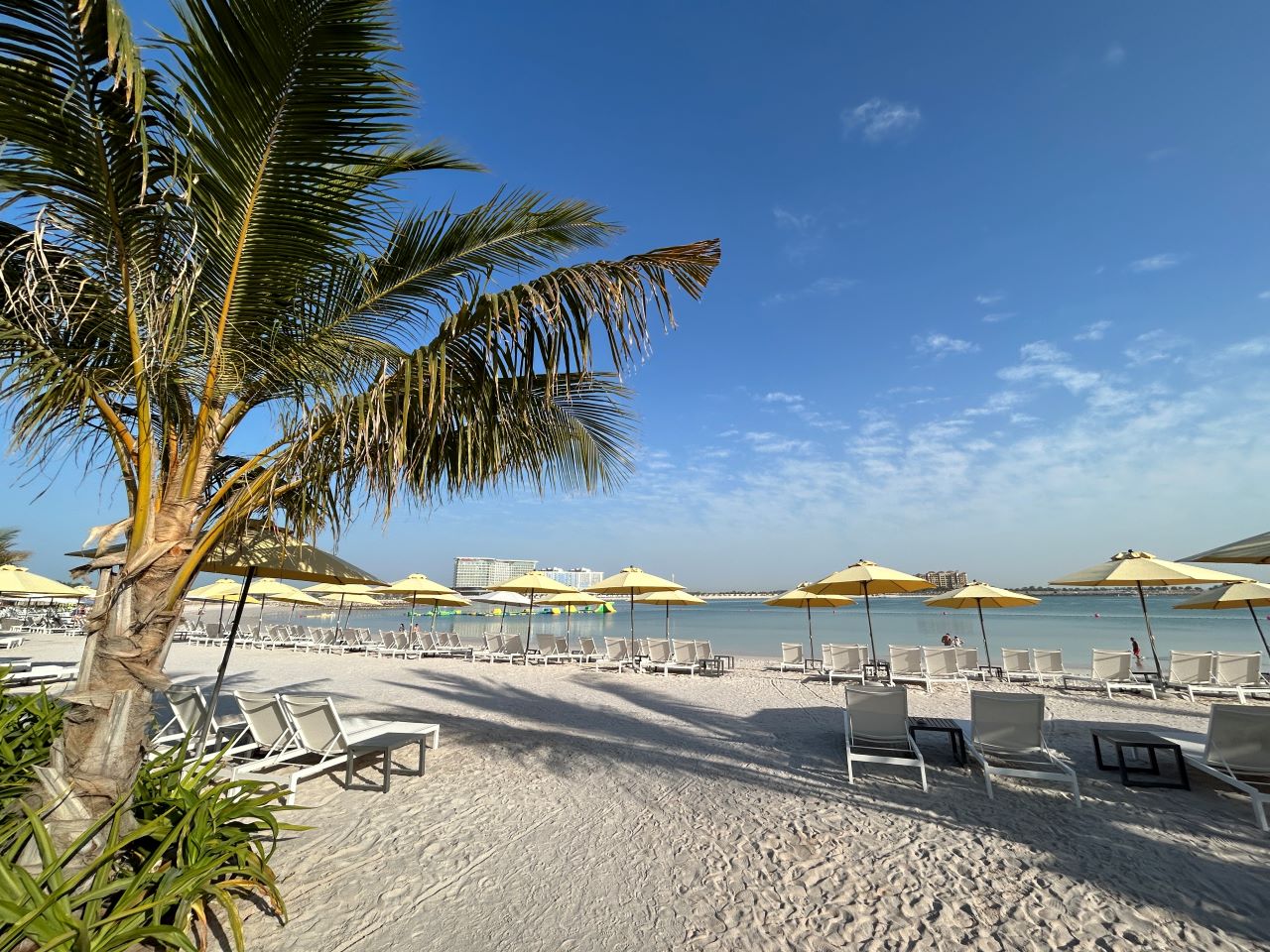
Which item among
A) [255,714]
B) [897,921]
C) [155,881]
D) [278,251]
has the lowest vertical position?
[897,921]

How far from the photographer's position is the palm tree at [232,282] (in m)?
2.49

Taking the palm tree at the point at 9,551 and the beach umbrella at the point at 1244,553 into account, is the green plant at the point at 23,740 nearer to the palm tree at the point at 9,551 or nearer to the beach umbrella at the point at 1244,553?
the beach umbrella at the point at 1244,553

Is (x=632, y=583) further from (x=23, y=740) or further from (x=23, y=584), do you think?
(x=23, y=584)

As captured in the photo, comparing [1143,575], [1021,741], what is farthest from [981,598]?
[1021,741]

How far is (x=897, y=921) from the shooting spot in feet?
9.49

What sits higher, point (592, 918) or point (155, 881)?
point (155, 881)

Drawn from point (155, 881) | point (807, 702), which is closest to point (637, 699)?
point (807, 702)

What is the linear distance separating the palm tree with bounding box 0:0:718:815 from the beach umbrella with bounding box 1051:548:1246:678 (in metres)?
9.88

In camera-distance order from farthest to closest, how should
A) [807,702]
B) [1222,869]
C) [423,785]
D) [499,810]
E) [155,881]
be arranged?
[807,702] < [423,785] < [499,810] < [1222,869] < [155,881]

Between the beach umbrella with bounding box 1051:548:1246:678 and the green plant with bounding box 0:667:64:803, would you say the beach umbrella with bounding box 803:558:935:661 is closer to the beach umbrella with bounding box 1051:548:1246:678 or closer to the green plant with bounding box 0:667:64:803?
the beach umbrella with bounding box 1051:548:1246:678

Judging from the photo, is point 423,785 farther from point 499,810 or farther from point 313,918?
point 313,918

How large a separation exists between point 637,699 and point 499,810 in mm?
5025

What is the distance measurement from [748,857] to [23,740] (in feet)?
15.1

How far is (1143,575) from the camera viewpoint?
30.3ft
